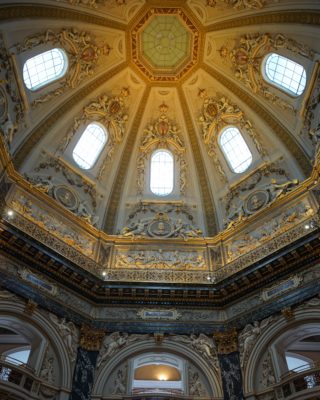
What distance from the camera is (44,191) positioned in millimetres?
18812

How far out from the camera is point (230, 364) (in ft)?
51.6

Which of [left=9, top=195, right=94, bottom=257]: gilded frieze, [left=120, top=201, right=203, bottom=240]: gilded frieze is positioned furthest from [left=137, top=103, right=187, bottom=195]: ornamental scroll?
[left=9, top=195, right=94, bottom=257]: gilded frieze

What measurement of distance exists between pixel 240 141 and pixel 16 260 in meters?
13.9

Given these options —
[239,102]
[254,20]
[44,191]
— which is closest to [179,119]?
[239,102]

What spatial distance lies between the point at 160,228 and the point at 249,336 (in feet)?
24.1

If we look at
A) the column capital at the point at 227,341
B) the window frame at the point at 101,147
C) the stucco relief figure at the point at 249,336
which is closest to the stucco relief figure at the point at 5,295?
the column capital at the point at 227,341

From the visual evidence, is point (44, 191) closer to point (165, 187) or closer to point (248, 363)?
point (165, 187)

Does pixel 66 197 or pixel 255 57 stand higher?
pixel 255 57

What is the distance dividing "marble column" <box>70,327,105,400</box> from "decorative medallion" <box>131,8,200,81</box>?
15539 millimetres

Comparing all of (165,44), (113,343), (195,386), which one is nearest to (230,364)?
(195,386)

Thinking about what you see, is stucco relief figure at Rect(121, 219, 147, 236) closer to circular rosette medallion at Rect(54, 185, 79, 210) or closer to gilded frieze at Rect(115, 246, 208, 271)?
gilded frieze at Rect(115, 246, 208, 271)

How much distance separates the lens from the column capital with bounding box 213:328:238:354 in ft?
53.0

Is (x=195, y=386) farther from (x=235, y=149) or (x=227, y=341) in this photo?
(x=235, y=149)

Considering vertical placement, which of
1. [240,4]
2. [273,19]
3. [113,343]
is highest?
[240,4]
